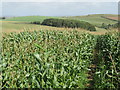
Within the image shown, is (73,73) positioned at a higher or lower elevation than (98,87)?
higher

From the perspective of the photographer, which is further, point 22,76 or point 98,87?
point 98,87

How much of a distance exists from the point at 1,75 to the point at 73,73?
2134 millimetres

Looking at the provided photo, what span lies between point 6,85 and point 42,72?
1103 mm

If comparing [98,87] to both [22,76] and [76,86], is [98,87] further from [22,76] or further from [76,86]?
[22,76]

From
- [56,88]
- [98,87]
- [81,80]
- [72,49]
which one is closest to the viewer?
[56,88]

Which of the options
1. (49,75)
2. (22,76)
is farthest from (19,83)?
(49,75)

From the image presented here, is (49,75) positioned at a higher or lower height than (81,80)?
higher

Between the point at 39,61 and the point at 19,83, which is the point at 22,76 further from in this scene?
the point at 39,61

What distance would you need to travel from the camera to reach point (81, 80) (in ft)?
18.3

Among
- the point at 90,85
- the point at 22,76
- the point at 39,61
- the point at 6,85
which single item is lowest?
the point at 90,85

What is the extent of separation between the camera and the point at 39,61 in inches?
173

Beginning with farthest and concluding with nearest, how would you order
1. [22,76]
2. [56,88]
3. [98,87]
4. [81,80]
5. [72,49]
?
[72,49]
[81,80]
[98,87]
[22,76]
[56,88]

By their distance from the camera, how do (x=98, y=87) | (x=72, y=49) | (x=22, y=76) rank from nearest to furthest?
(x=22, y=76) → (x=98, y=87) → (x=72, y=49)

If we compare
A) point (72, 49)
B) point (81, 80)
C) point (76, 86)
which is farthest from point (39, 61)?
point (72, 49)
